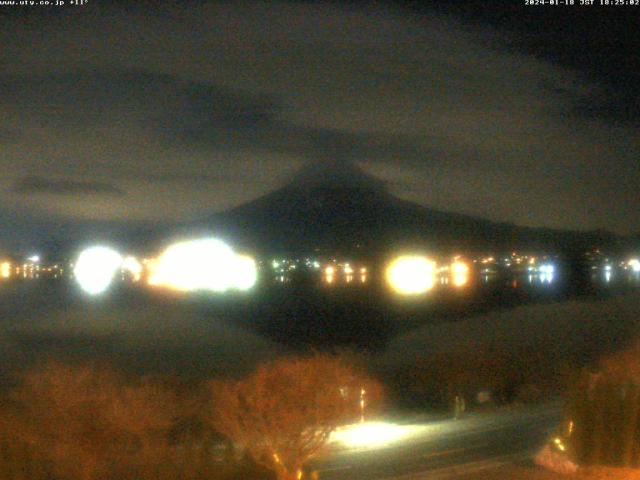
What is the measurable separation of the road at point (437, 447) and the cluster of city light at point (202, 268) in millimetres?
14443

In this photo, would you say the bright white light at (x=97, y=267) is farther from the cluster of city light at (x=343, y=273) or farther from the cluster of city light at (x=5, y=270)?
the cluster of city light at (x=343, y=273)

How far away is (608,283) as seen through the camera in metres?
26.5

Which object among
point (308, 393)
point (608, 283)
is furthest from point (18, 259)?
point (308, 393)

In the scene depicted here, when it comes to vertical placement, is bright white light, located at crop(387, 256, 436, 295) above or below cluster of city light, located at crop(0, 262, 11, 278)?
below

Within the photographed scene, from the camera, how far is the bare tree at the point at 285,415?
7758mm

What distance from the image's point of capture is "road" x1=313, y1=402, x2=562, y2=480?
822cm

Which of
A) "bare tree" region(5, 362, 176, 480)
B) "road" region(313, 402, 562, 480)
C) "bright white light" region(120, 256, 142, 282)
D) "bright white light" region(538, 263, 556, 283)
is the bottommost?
"road" region(313, 402, 562, 480)

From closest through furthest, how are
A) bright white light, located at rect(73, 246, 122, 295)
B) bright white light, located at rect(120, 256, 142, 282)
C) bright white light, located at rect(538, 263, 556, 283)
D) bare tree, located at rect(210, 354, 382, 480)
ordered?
bare tree, located at rect(210, 354, 382, 480), bright white light, located at rect(538, 263, 556, 283), bright white light, located at rect(120, 256, 142, 282), bright white light, located at rect(73, 246, 122, 295)

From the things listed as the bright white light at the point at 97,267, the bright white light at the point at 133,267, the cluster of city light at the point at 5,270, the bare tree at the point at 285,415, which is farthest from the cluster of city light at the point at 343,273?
the bare tree at the point at 285,415

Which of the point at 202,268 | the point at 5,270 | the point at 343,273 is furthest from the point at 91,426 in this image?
the point at 5,270

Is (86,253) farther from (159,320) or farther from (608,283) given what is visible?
(608,283)

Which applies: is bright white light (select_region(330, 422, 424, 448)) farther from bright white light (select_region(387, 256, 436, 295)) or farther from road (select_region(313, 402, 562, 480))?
bright white light (select_region(387, 256, 436, 295))

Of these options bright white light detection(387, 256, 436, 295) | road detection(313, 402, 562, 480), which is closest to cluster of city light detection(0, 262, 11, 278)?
bright white light detection(387, 256, 436, 295)

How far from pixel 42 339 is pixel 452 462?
12.4 metres
